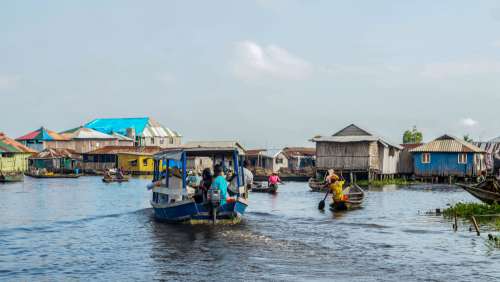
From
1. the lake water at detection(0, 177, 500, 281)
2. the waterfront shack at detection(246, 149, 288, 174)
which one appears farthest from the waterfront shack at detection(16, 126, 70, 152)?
the lake water at detection(0, 177, 500, 281)

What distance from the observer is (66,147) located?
95.4 m

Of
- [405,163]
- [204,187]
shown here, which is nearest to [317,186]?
[405,163]

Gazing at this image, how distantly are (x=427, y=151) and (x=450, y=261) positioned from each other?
47589 mm

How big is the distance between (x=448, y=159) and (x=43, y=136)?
58012mm

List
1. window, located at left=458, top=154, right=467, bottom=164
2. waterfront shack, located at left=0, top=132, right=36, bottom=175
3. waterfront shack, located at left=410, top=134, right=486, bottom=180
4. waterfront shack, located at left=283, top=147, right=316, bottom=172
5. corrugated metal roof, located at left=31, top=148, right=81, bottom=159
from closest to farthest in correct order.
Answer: waterfront shack, located at left=410, top=134, right=486, bottom=180
window, located at left=458, top=154, right=467, bottom=164
waterfront shack, located at left=0, top=132, right=36, bottom=175
waterfront shack, located at left=283, top=147, right=316, bottom=172
corrugated metal roof, located at left=31, top=148, right=81, bottom=159

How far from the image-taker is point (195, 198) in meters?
22.2

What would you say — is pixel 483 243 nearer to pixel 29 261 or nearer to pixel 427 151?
pixel 29 261

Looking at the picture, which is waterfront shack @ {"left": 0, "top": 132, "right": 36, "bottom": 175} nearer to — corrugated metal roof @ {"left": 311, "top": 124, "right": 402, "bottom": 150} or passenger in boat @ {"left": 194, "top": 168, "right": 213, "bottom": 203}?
corrugated metal roof @ {"left": 311, "top": 124, "right": 402, "bottom": 150}

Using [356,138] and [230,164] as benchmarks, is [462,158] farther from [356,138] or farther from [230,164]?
[230,164]

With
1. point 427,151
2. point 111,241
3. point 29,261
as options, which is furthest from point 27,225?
point 427,151

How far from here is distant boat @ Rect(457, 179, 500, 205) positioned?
87.6ft

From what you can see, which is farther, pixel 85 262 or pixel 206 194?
pixel 206 194

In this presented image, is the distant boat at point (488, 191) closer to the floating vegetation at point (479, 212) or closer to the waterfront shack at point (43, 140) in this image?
the floating vegetation at point (479, 212)

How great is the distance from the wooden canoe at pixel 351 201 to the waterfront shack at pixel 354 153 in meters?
25.4
